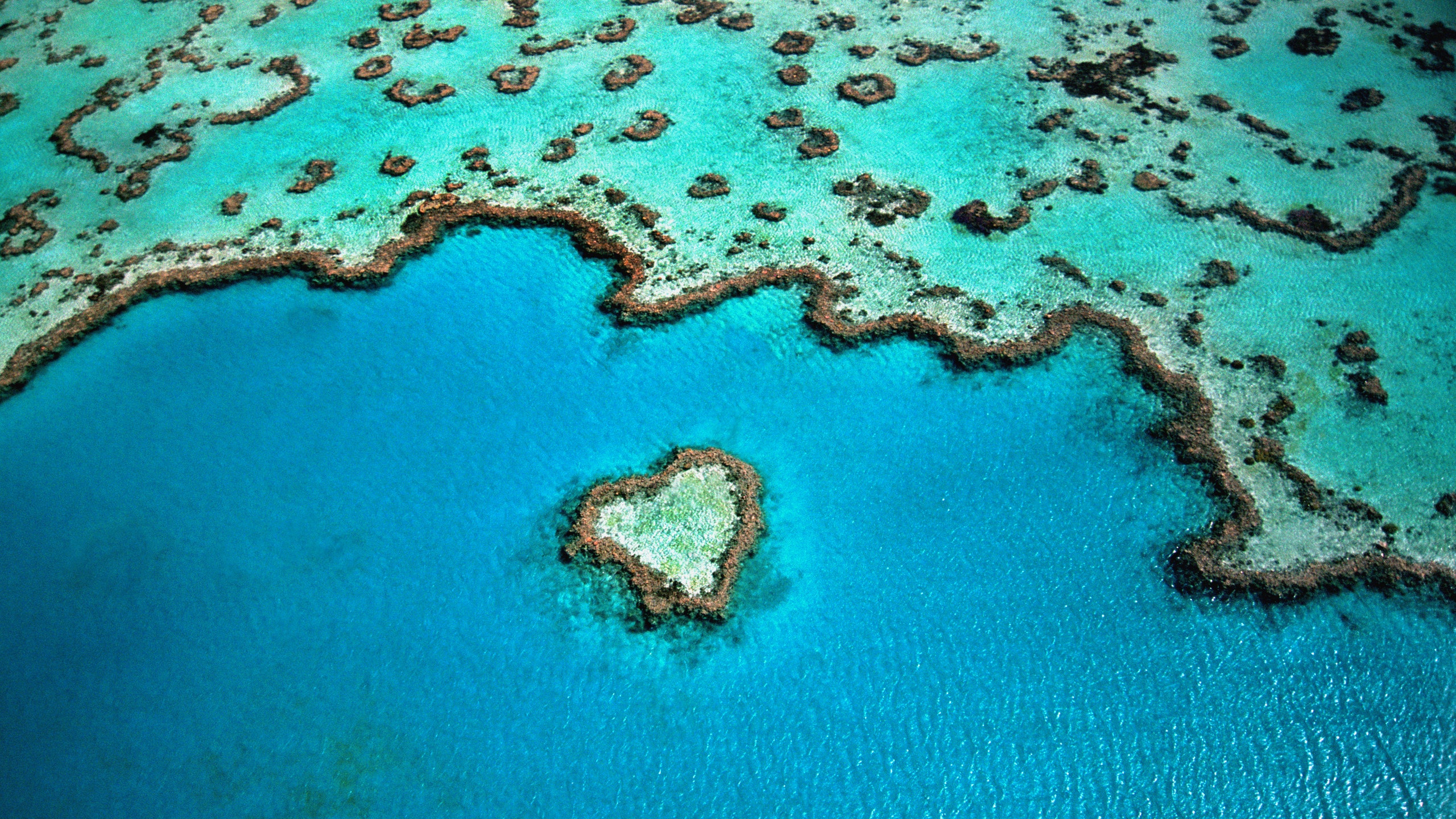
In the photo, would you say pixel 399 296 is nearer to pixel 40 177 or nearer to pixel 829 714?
pixel 40 177

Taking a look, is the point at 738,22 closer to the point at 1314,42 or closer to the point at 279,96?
the point at 279,96

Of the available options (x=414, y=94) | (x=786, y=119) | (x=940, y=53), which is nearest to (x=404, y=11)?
(x=414, y=94)

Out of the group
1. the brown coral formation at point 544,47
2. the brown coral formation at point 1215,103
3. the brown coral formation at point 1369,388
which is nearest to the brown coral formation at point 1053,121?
the brown coral formation at point 1215,103


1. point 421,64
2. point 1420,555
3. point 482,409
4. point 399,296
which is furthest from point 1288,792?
point 421,64

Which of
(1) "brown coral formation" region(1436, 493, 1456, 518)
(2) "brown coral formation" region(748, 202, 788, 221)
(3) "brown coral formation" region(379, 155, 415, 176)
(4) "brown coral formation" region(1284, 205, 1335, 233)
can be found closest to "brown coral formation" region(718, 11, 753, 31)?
(2) "brown coral formation" region(748, 202, 788, 221)

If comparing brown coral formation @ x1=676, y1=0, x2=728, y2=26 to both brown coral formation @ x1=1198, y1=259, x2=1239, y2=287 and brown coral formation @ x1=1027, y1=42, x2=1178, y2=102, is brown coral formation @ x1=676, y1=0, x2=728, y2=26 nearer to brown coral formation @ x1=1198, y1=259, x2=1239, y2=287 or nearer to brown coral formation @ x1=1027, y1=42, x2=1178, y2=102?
brown coral formation @ x1=1027, y1=42, x2=1178, y2=102

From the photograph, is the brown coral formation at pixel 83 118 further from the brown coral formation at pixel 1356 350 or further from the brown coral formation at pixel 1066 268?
the brown coral formation at pixel 1356 350

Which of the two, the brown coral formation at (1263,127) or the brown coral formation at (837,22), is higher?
the brown coral formation at (837,22)
